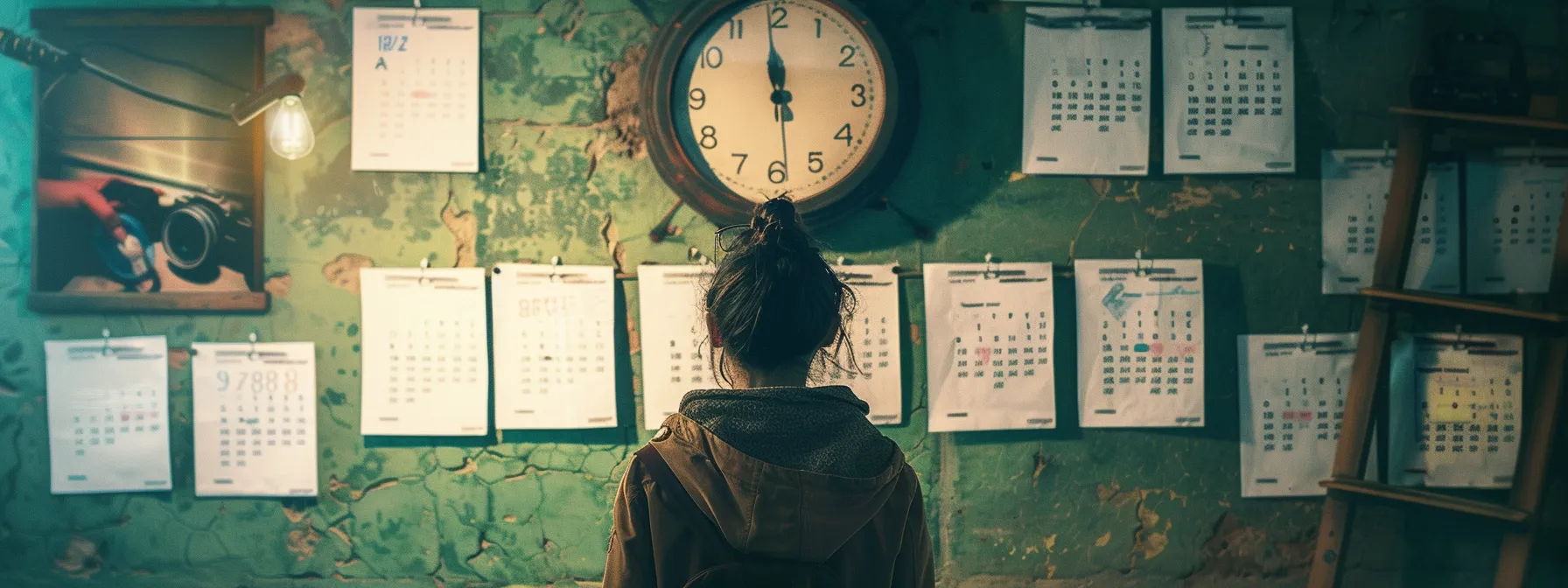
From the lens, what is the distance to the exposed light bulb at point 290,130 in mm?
2076

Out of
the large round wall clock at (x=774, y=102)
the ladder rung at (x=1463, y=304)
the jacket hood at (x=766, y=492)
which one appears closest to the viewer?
the jacket hood at (x=766, y=492)

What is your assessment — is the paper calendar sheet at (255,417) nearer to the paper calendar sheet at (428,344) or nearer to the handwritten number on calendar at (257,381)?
the handwritten number on calendar at (257,381)

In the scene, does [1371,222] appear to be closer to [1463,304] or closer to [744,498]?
[1463,304]

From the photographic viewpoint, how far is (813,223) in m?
2.14

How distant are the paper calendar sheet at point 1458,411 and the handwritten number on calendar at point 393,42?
2.54 meters

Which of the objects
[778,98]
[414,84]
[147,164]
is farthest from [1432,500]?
[147,164]

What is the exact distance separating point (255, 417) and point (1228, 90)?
2505 mm

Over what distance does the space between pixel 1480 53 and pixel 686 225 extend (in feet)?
6.52

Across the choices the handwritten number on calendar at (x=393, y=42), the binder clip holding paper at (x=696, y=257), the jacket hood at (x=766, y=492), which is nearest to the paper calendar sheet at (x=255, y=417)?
the handwritten number on calendar at (x=393, y=42)

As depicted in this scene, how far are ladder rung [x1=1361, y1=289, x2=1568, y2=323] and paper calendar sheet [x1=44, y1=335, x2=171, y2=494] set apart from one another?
288 centimetres

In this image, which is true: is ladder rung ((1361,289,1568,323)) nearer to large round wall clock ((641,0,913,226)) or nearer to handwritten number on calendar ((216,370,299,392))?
large round wall clock ((641,0,913,226))

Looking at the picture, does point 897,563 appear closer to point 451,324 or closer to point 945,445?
point 945,445

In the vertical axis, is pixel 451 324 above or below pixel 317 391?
above

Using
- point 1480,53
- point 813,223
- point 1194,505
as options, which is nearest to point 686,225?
point 813,223
